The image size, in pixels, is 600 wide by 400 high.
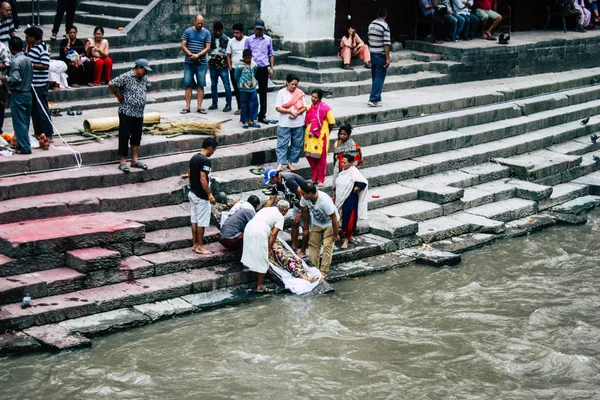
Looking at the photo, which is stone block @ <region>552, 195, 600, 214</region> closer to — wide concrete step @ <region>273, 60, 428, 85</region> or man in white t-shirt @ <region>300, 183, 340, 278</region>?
wide concrete step @ <region>273, 60, 428, 85</region>

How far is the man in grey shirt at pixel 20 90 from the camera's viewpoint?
1149 cm

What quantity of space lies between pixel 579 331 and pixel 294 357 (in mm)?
3390

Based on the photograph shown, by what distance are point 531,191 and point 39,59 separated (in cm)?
767

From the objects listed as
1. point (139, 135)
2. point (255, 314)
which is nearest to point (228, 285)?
point (255, 314)

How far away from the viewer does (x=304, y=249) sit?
1168 cm

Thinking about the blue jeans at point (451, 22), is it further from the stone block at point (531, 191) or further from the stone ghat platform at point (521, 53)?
the stone block at point (531, 191)

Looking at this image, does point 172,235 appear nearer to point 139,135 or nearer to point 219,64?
point 139,135

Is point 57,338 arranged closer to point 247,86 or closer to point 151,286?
point 151,286

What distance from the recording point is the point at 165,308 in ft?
33.6

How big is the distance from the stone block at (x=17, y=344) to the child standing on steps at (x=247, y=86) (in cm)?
564

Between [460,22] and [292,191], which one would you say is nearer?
[292,191]

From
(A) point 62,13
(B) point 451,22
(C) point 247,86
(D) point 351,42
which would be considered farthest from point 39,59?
(B) point 451,22

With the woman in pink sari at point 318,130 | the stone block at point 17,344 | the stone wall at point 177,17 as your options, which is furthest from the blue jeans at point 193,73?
the stone block at point 17,344

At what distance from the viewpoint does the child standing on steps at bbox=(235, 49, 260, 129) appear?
1373 cm
